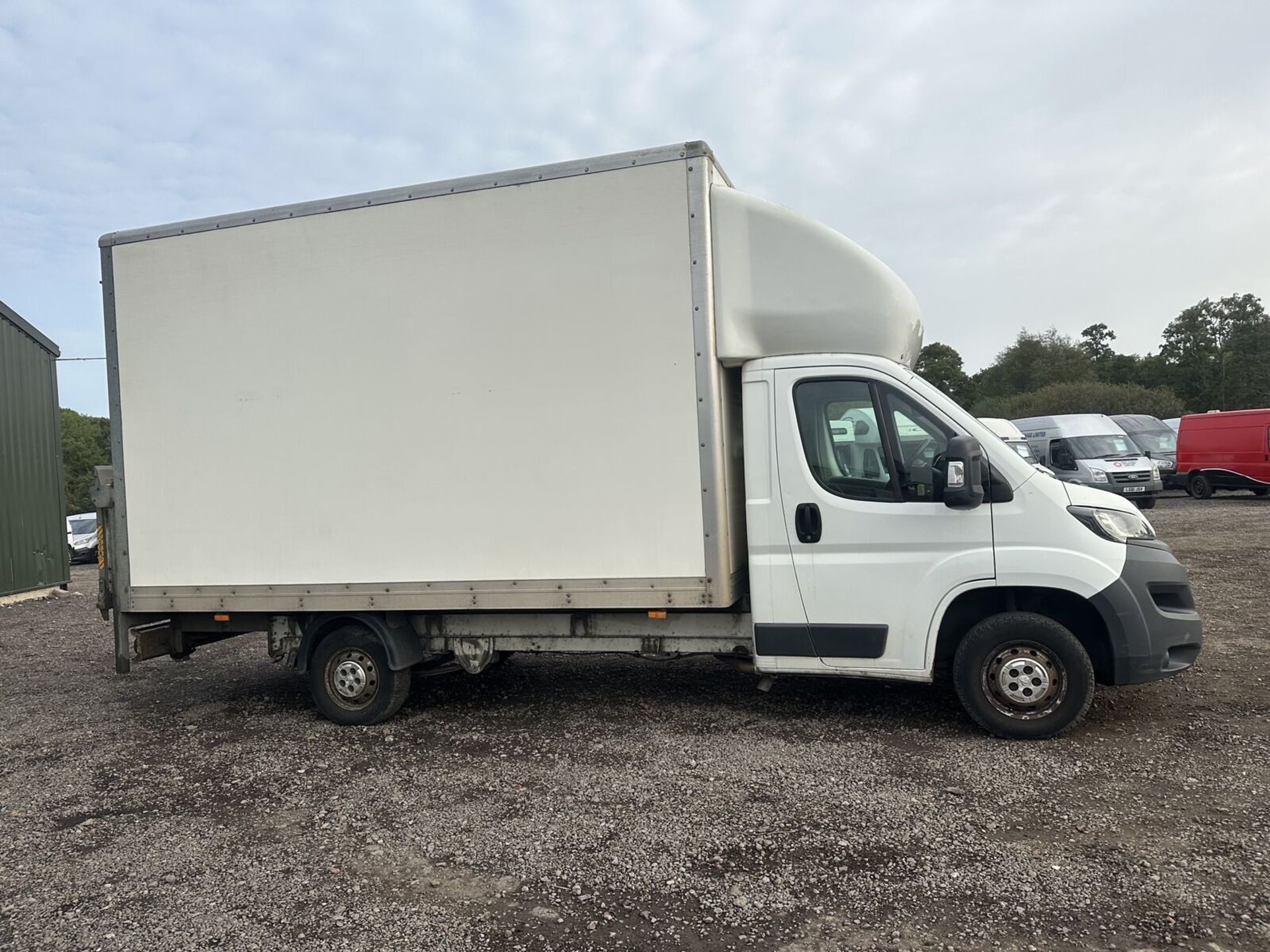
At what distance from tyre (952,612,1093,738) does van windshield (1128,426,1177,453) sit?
72.4 ft

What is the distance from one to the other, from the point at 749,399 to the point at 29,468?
44.8ft

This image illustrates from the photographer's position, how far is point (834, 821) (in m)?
4.04

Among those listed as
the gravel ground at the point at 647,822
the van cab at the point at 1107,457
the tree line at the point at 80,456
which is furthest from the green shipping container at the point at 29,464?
the tree line at the point at 80,456

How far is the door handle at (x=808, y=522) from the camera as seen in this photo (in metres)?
5.10

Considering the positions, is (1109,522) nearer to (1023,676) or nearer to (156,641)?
(1023,676)

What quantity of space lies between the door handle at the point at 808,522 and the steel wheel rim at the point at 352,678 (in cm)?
300

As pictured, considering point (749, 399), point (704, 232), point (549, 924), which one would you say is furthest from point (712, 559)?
point (549, 924)

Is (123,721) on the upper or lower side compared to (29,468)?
lower

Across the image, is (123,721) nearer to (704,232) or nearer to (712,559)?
(712,559)

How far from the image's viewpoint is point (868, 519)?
5016mm

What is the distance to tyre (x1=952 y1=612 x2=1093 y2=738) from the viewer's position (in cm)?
475

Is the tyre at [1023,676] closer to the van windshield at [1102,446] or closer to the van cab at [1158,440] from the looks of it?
the van windshield at [1102,446]

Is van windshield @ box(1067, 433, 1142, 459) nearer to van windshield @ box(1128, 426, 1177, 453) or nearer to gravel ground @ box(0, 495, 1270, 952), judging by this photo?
van windshield @ box(1128, 426, 1177, 453)

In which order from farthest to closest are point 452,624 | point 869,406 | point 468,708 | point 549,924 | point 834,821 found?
point 468,708 → point 452,624 → point 869,406 → point 834,821 → point 549,924
